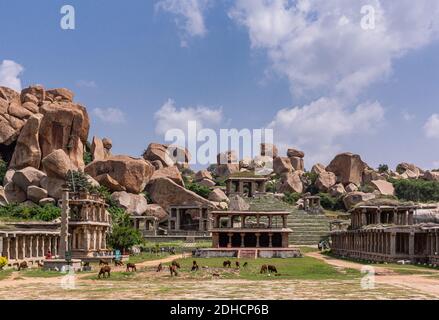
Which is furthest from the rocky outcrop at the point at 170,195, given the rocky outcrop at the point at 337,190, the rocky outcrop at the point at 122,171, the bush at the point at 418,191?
the bush at the point at 418,191

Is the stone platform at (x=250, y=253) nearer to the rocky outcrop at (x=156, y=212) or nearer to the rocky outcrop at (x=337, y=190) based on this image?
the rocky outcrop at (x=156, y=212)

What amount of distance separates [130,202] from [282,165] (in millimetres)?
58599

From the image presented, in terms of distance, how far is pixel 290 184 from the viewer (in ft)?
419

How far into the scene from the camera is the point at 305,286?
30094 millimetres

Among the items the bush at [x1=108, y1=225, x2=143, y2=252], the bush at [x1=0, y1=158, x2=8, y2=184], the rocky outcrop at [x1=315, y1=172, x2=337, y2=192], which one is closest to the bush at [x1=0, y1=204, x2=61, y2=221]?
the bush at [x1=0, y1=158, x2=8, y2=184]

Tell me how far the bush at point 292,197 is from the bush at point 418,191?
22.4 meters

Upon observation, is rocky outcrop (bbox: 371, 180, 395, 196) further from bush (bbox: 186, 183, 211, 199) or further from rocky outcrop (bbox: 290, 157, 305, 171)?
bush (bbox: 186, 183, 211, 199)

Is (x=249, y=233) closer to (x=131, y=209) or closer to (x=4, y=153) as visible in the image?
(x=131, y=209)

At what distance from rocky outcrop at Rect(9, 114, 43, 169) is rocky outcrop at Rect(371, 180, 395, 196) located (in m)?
71.6

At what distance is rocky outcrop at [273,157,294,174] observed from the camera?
14025 centimetres

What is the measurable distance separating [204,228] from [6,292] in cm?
6402

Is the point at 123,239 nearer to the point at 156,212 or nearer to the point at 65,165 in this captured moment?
the point at 65,165

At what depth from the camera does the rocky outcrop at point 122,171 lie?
92188 mm
